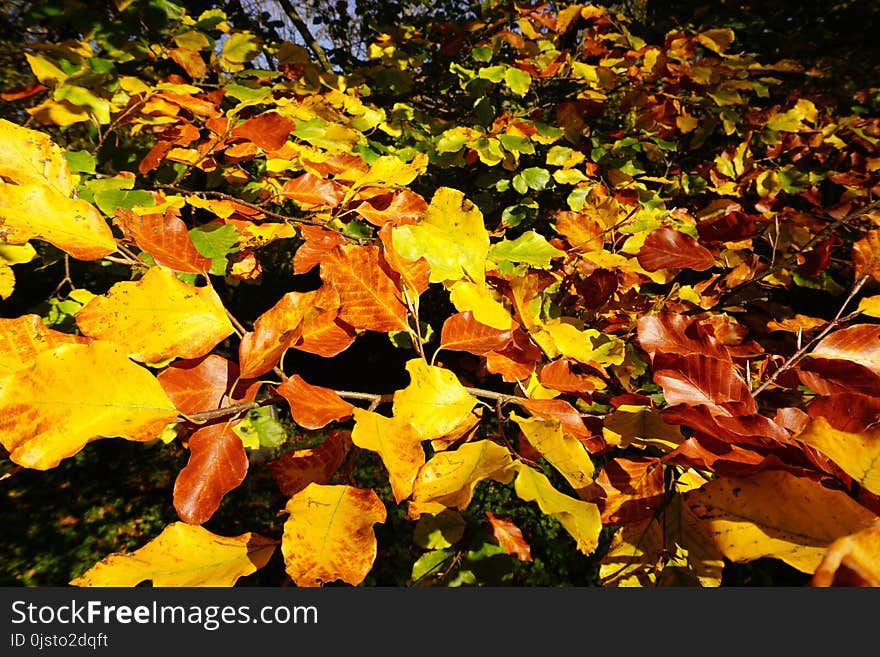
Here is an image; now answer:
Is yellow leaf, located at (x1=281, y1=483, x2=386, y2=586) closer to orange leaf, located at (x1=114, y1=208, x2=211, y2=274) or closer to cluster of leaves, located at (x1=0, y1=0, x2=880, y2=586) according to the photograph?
cluster of leaves, located at (x1=0, y1=0, x2=880, y2=586)

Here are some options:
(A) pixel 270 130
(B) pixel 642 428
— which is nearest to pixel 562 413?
(B) pixel 642 428

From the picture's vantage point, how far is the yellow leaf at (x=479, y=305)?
0.56 metres

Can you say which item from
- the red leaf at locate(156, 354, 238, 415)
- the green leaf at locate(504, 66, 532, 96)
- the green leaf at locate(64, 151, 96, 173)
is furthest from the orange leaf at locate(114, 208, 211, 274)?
the green leaf at locate(504, 66, 532, 96)

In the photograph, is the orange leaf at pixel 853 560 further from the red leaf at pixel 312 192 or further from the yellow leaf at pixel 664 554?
the red leaf at pixel 312 192

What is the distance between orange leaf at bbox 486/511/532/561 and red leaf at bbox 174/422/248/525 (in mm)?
459

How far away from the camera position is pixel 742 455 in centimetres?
40

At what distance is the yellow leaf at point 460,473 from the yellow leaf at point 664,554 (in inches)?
6.3

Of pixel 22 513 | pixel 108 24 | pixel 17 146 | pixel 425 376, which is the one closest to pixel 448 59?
pixel 108 24

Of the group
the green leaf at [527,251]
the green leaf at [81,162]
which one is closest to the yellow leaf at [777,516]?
the green leaf at [527,251]

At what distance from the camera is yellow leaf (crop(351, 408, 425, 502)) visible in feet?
1.35

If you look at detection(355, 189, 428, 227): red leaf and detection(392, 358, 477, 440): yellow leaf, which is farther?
detection(355, 189, 428, 227): red leaf

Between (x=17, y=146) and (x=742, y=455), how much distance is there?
0.82 m

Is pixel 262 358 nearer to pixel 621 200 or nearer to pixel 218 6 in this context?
pixel 621 200

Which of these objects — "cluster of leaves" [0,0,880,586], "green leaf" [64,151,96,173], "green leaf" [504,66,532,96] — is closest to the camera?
"cluster of leaves" [0,0,880,586]
